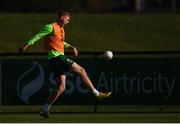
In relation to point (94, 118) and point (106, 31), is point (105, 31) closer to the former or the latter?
point (106, 31)

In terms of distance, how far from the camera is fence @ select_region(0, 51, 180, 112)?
19.2 m

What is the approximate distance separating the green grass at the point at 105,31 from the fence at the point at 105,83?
1204 cm

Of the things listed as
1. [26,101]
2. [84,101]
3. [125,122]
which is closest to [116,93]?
[84,101]

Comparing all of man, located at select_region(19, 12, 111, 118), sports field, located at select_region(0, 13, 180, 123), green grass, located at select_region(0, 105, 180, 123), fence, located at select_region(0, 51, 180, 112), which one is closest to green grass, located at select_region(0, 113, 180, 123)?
green grass, located at select_region(0, 105, 180, 123)

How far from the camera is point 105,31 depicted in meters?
35.6

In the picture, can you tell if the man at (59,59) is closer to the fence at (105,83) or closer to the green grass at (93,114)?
the green grass at (93,114)

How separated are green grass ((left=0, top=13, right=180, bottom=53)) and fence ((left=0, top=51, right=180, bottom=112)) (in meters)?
12.0

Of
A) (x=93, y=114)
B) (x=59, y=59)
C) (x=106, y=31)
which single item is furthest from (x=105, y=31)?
(x=59, y=59)

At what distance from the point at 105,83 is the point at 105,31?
1639cm

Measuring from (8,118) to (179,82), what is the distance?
405 centimetres

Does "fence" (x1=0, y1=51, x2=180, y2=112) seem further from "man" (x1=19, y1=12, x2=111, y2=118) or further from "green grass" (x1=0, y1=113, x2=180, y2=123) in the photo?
"man" (x1=19, y1=12, x2=111, y2=118)

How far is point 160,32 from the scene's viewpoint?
118 ft

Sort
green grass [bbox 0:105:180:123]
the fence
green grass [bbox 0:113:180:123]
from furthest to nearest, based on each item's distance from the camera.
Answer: the fence
green grass [bbox 0:105:180:123]
green grass [bbox 0:113:180:123]

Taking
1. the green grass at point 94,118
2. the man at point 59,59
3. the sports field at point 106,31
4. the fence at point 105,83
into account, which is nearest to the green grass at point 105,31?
the sports field at point 106,31
